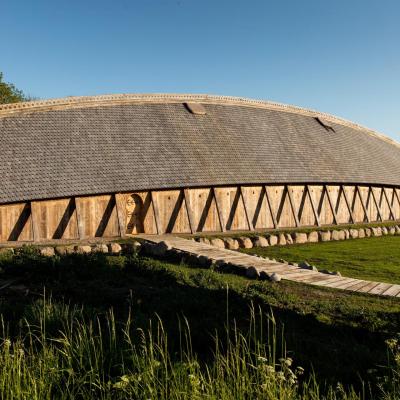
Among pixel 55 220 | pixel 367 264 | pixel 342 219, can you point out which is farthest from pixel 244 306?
pixel 342 219

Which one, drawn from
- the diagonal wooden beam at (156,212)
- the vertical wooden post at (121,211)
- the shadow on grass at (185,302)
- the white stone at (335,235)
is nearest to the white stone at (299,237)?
the white stone at (335,235)

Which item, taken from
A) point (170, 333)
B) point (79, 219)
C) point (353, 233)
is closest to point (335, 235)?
point (353, 233)

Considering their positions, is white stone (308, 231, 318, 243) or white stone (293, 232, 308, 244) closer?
white stone (293, 232, 308, 244)

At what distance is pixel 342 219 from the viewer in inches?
1163

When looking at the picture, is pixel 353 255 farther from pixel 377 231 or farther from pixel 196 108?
pixel 196 108

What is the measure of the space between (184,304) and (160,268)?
309cm

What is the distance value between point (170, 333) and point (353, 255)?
13.0 metres

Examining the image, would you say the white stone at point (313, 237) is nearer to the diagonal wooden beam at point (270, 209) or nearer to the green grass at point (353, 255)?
the green grass at point (353, 255)

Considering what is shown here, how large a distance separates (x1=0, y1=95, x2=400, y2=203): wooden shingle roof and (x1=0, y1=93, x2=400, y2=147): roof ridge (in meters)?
0.06

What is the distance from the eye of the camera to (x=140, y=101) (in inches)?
1046

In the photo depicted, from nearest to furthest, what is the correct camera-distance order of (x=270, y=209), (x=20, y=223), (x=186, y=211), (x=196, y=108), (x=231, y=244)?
(x=20, y=223)
(x=231, y=244)
(x=186, y=211)
(x=270, y=209)
(x=196, y=108)

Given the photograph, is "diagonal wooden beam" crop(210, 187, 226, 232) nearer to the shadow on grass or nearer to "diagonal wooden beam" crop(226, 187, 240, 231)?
"diagonal wooden beam" crop(226, 187, 240, 231)

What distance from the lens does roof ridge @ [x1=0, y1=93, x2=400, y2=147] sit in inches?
890

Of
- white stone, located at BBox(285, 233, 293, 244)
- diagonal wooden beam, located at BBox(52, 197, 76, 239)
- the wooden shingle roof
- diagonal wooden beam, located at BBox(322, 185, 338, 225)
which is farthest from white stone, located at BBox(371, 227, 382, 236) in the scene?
diagonal wooden beam, located at BBox(52, 197, 76, 239)
